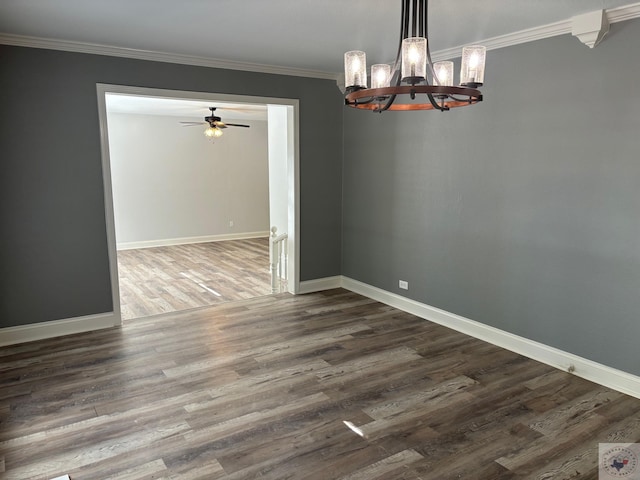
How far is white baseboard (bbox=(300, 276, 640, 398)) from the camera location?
128 inches

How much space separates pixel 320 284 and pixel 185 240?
15.9 ft

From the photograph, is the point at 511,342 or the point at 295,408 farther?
the point at 511,342

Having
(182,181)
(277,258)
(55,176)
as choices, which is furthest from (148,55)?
(182,181)

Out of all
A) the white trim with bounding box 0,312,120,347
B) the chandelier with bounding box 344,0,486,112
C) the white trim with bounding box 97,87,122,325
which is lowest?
the white trim with bounding box 0,312,120,347

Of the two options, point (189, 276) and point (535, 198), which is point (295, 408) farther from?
point (189, 276)

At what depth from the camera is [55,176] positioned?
13.4 feet

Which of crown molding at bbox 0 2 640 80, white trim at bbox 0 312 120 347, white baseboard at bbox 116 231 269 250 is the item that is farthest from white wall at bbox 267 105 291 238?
white baseboard at bbox 116 231 269 250

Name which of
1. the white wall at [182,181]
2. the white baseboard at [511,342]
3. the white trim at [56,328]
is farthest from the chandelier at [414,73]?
the white wall at [182,181]

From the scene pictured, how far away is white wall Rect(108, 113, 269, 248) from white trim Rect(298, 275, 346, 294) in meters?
4.84

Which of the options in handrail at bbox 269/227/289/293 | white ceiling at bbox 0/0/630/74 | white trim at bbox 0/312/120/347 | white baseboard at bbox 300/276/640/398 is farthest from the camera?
handrail at bbox 269/227/289/293

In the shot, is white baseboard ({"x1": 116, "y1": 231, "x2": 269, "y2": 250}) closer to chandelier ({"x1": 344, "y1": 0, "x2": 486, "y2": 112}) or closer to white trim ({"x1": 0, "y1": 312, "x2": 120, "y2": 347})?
A: white trim ({"x1": 0, "y1": 312, "x2": 120, "y2": 347})

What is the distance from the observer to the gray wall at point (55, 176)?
3.90m

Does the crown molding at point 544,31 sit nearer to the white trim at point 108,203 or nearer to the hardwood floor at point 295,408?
the hardwood floor at point 295,408

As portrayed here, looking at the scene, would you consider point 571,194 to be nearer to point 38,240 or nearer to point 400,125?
point 400,125
